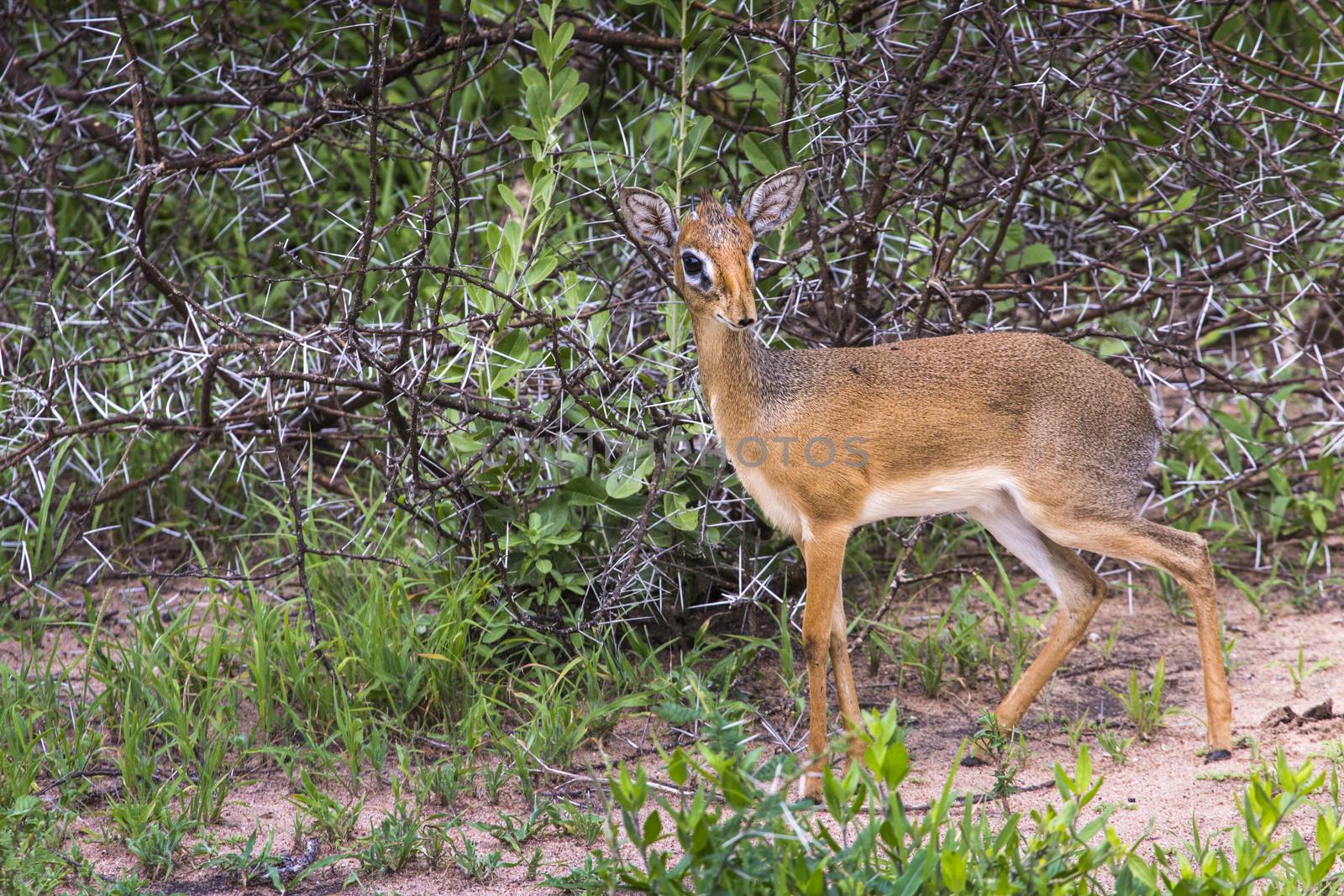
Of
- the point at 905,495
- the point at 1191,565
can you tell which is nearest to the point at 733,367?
the point at 905,495

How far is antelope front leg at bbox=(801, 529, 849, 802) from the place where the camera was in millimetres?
4047

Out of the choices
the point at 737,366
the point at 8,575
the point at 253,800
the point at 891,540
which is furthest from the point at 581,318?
the point at 8,575

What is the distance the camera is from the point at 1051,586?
14.8 feet

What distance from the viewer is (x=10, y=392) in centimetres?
517

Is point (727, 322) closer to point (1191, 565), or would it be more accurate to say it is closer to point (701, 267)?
point (701, 267)

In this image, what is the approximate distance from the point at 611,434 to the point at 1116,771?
1.98 meters

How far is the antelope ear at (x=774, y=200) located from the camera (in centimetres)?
394

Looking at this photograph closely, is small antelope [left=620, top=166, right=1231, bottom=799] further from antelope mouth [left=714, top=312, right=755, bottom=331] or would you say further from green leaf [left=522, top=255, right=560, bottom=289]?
green leaf [left=522, top=255, right=560, bottom=289]

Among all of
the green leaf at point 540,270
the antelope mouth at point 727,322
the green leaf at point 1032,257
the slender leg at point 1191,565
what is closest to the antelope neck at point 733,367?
the antelope mouth at point 727,322

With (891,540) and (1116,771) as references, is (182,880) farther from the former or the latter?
(891,540)

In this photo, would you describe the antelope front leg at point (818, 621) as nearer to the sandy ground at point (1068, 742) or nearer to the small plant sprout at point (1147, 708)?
the sandy ground at point (1068, 742)

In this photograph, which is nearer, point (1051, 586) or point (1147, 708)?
point (1147, 708)

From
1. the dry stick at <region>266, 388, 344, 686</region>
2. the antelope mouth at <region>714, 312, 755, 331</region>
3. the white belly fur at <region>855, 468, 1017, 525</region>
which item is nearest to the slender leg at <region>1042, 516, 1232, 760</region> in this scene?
the white belly fur at <region>855, 468, 1017, 525</region>

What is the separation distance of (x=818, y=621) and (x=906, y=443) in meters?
0.63
